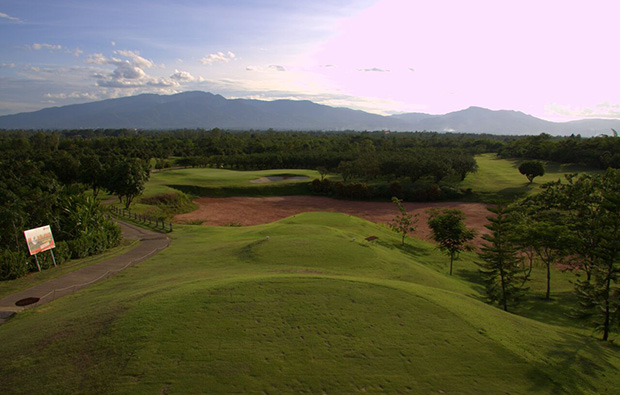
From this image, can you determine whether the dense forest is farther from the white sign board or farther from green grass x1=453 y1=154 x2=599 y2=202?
green grass x1=453 y1=154 x2=599 y2=202

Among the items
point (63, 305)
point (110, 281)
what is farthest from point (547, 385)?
point (110, 281)

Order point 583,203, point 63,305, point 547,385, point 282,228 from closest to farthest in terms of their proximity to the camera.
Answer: point 547,385, point 63,305, point 583,203, point 282,228

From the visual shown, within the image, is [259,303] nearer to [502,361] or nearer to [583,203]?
[502,361]

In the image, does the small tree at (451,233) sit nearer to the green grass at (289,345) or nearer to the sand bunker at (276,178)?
the green grass at (289,345)

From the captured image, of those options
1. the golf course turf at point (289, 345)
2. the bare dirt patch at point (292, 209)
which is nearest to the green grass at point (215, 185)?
the bare dirt patch at point (292, 209)

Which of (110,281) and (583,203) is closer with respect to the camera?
(110,281)

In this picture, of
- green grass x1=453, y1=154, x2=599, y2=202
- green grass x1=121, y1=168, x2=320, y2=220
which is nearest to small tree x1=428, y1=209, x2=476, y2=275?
green grass x1=453, y1=154, x2=599, y2=202

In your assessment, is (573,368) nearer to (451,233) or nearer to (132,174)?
(451,233)
